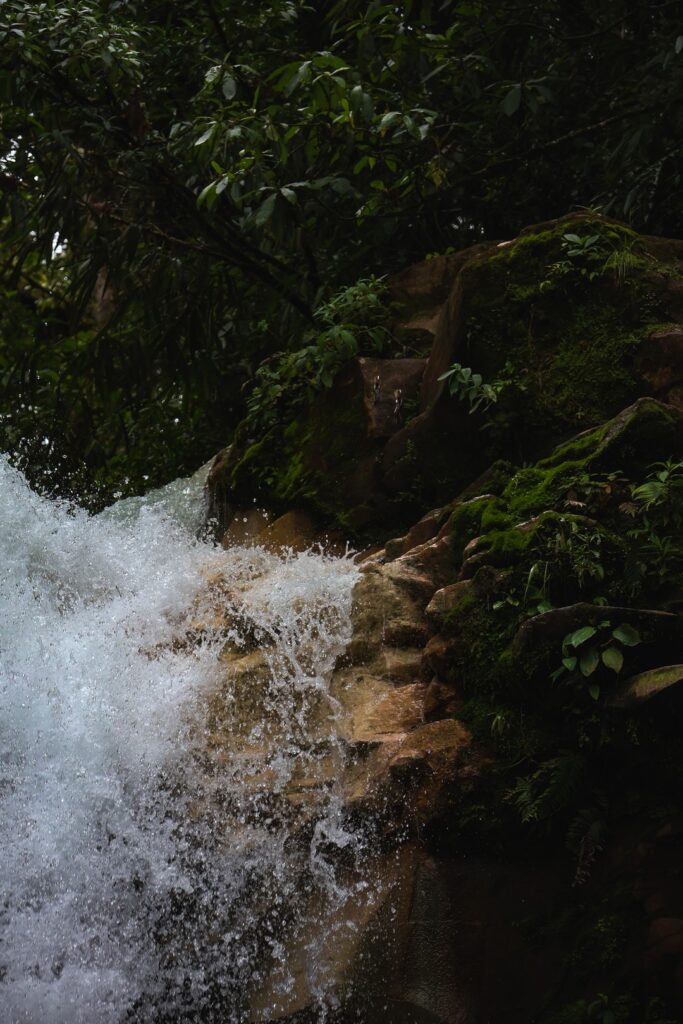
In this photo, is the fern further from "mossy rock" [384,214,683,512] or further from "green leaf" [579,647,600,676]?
"mossy rock" [384,214,683,512]

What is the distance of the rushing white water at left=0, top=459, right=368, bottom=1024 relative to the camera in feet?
10.9

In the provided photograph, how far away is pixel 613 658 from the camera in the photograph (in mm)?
3031

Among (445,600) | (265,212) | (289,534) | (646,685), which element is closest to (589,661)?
(646,685)

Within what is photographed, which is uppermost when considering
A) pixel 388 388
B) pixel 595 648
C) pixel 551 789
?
pixel 388 388

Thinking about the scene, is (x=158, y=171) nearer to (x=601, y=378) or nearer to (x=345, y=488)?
(x=345, y=488)

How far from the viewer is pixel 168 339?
7527 millimetres

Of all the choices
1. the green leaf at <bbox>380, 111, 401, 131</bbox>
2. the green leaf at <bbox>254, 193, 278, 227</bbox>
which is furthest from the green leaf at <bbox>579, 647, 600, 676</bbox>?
the green leaf at <bbox>380, 111, 401, 131</bbox>

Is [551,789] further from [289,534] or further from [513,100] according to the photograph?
[513,100]

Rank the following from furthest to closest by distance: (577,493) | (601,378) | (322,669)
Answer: (601,378) → (322,669) → (577,493)

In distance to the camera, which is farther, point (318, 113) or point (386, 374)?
point (318, 113)

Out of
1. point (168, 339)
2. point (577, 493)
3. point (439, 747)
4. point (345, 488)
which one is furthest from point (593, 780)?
point (168, 339)

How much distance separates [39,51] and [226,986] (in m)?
5.46

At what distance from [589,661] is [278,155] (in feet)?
12.8

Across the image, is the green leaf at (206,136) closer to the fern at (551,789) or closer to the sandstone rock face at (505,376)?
the sandstone rock face at (505,376)
